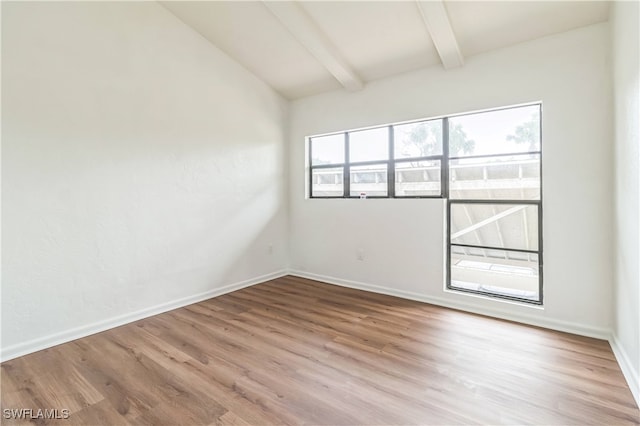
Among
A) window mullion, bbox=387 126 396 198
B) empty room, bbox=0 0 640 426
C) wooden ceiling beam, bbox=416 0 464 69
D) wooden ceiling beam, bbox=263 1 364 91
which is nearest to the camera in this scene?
empty room, bbox=0 0 640 426

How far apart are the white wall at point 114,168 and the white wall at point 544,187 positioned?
1645 millimetres

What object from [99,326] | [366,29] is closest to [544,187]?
[366,29]

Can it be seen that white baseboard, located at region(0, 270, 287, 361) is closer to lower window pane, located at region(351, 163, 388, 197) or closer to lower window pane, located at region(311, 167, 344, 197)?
lower window pane, located at region(311, 167, 344, 197)

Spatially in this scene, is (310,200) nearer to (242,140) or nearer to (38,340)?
(242,140)

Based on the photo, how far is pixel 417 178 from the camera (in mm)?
3697

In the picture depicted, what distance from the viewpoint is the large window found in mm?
2980

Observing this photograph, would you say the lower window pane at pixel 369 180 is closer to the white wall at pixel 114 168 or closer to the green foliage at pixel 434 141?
the green foliage at pixel 434 141

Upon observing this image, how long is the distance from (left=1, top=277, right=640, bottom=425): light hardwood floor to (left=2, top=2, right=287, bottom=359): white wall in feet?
1.50

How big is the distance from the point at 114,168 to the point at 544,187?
13.6 feet

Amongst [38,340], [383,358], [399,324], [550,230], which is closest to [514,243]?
[550,230]

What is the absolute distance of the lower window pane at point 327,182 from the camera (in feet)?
14.5

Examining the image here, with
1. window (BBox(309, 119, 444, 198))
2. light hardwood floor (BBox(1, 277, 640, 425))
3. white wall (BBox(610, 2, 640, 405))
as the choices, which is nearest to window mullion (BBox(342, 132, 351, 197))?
window (BBox(309, 119, 444, 198))

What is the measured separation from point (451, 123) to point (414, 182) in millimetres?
791

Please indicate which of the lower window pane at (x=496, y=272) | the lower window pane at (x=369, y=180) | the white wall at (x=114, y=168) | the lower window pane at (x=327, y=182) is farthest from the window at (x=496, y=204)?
the white wall at (x=114, y=168)
